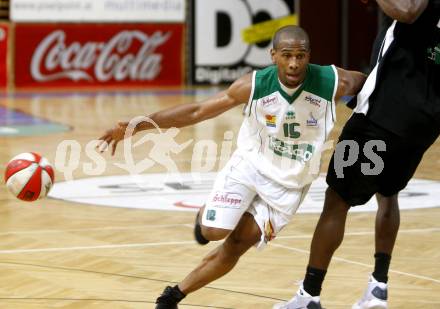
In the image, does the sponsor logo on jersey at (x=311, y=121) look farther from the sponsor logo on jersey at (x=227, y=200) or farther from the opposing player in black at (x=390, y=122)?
the sponsor logo on jersey at (x=227, y=200)

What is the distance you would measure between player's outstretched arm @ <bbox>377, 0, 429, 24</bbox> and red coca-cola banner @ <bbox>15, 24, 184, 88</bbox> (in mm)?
17490

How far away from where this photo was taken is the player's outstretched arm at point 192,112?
202 inches

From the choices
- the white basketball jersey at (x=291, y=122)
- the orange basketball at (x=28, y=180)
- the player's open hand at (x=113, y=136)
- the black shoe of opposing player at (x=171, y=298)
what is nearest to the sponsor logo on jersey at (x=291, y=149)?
the white basketball jersey at (x=291, y=122)

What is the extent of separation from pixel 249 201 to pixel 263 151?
27 centimetres

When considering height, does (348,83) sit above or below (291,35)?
below

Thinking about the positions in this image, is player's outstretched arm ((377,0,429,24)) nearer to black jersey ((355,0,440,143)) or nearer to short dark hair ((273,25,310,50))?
black jersey ((355,0,440,143))

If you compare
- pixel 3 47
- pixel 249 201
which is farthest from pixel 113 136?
pixel 3 47

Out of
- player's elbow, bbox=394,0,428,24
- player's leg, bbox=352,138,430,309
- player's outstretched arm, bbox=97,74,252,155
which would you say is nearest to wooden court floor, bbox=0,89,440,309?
player's leg, bbox=352,138,430,309

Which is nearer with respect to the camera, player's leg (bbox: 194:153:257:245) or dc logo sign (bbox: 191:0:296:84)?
player's leg (bbox: 194:153:257:245)

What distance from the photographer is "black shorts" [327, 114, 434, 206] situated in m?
5.22

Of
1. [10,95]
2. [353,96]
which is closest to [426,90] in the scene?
[353,96]

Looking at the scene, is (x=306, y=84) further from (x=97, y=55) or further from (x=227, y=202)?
(x=97, y=55)

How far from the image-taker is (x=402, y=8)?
4.89 metres

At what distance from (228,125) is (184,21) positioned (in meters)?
7.97
